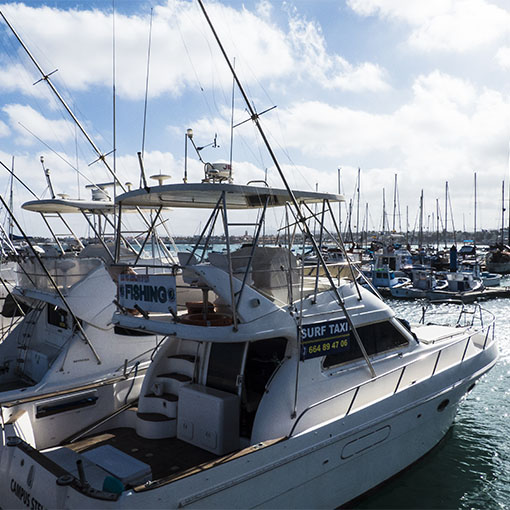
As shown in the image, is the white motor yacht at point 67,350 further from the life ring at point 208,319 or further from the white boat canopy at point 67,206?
the life ring at point 208,319

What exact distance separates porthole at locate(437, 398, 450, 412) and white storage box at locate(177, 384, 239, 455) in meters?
4.11

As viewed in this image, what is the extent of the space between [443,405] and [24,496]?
687 cm

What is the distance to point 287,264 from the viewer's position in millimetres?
6820

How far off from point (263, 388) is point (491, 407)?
766 cm

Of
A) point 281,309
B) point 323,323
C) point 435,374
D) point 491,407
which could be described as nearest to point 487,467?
point 435,374

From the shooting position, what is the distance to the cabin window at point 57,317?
10.2 m

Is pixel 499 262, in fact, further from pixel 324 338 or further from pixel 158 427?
pixel 158 427

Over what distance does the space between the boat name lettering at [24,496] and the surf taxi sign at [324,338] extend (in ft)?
12.1

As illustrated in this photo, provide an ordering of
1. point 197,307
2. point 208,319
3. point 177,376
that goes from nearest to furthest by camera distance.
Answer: point 208,319, point 197,307, point 177,376

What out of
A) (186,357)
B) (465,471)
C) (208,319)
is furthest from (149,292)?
(465,471)

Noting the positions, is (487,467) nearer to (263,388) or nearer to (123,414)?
(263,388)

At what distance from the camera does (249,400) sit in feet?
21.3

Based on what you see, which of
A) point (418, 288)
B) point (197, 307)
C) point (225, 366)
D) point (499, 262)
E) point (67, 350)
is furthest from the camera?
point (499, 262)

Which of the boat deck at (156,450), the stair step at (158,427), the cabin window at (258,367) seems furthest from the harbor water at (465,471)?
the stair step at (158,427)
